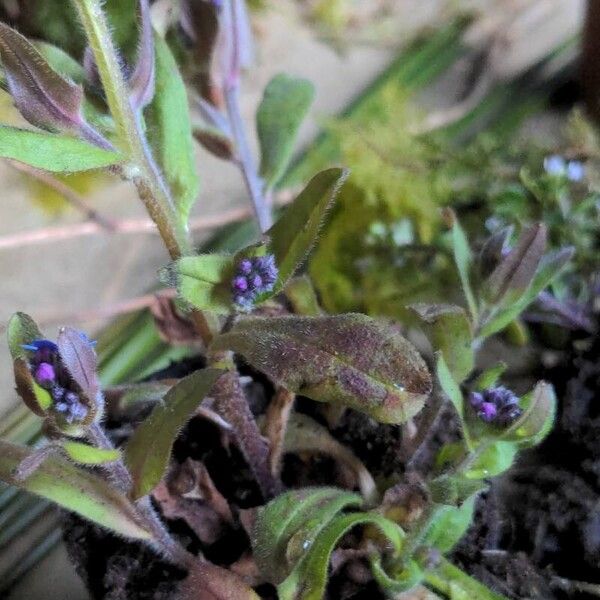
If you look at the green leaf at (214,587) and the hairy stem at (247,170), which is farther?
the hairy stem at (247,170)

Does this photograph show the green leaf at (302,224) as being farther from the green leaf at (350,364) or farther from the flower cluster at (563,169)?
the flower cluster at (563,169)

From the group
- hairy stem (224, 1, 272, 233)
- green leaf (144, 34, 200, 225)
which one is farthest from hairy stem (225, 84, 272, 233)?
green leaf (144, 34, 200, 225)

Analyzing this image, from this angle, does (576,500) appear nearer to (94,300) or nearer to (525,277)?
(525,277)

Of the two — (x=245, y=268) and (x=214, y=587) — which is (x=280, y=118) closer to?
(x=245, y=268)

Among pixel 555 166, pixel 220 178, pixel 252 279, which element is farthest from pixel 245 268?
pixel 220 178

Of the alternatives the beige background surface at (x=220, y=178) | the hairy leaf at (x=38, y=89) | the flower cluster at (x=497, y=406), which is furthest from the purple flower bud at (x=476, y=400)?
the beige background surface at (x=220, y=178)
